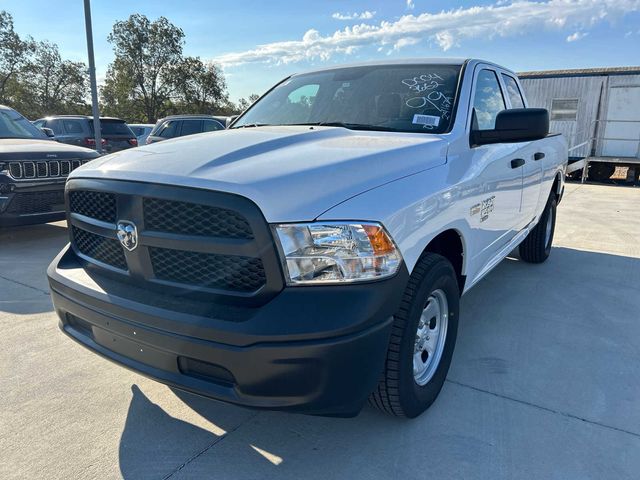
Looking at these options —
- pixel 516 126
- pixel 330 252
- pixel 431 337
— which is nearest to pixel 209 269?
pixel 330 252

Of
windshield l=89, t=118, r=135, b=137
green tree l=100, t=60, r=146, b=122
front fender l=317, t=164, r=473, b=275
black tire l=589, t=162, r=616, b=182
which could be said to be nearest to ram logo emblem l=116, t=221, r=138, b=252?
front fender l=317, t=164, r=473, b=275

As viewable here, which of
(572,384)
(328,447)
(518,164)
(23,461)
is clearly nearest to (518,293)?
(518,164)

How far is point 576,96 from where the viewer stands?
15.4m

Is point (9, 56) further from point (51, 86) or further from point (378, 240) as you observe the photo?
point (378, 240)

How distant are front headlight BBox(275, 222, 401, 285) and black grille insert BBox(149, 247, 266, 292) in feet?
0.44

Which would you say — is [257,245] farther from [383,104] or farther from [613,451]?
[613,451]

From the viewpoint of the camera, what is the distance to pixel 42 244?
20.1ft

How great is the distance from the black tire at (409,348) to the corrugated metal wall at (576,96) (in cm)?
1489

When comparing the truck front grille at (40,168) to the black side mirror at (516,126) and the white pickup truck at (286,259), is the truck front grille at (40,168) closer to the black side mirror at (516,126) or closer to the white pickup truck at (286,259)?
the white pickup truck at (286,259)

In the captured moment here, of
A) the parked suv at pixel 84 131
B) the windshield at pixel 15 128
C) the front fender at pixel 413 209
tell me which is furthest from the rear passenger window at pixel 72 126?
the front fender at pixel 413 209

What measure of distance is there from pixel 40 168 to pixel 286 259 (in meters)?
5.28

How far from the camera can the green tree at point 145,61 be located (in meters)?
40.0

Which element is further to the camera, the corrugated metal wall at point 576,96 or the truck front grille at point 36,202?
the corrugated metal wall at point 576,96

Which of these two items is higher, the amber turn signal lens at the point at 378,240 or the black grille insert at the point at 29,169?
the amber turn signal lens at the point at 378,240
